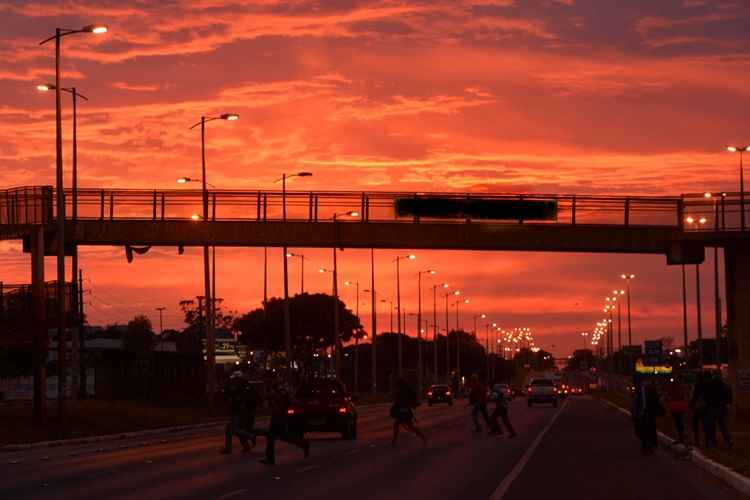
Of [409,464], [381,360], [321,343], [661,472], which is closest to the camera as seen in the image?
[661,472]

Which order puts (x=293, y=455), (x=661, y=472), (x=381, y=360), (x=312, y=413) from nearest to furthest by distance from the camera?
(x=661, y=472)
(x=293, y=455)
(x=312, y=413)
(x=381, y=360)

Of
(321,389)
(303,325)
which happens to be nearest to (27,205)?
(321,389)

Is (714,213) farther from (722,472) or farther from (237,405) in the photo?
(722,472)

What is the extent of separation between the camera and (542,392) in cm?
8838

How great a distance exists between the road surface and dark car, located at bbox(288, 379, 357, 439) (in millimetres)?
543

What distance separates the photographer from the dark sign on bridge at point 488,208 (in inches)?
2103

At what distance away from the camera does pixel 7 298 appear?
52.8 metres

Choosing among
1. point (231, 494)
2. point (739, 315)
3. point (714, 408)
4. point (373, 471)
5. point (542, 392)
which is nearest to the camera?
point (231, 494)

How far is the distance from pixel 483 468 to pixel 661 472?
127 inches

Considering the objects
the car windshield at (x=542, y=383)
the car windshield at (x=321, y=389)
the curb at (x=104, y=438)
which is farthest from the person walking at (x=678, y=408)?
the car windshield at (x=542, y=383)

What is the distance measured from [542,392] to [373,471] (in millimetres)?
63548

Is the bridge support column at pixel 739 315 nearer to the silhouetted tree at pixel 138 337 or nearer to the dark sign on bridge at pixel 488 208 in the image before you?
the dark sign on bridge at pixel 488 208

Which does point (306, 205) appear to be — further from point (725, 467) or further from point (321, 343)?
point (321, 343)

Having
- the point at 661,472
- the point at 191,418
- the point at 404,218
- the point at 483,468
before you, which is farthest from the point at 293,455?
the point at 191,418
